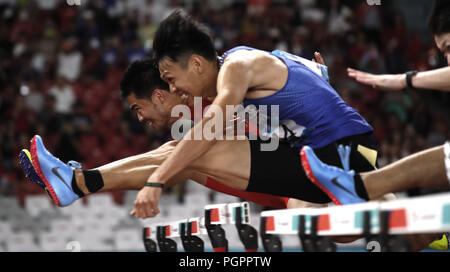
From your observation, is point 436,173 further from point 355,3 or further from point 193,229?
point 355,3

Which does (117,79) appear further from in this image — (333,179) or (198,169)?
(333,179)

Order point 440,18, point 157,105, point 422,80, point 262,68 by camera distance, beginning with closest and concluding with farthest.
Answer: point 422,80, point 440,18, point 262,68, point 157,105

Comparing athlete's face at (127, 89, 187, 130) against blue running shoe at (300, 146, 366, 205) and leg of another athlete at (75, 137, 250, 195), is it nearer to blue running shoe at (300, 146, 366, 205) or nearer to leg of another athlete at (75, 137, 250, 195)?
leg of another athlete at (75, 137, 250, 195)

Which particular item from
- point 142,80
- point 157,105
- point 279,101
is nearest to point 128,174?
point 157,105

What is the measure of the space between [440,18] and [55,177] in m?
2.28

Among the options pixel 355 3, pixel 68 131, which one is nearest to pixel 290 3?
pixel 355 3

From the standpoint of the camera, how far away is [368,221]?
1.96 meters

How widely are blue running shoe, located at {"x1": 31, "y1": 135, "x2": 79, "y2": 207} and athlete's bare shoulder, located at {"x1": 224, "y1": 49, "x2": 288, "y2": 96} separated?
46.8 inches

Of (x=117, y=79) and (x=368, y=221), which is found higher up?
(x=117, y=79)

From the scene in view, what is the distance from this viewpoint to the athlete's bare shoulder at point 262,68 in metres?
3.11

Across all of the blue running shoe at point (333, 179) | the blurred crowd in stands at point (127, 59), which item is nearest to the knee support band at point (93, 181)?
the blue running shoe at point (333, 179)

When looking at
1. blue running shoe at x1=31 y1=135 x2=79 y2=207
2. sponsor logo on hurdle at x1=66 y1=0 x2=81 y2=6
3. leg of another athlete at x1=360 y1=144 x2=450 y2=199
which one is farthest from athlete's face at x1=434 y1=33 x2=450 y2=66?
sponsor logo on hurdle at x1=66 y1=0 x2=81 y2=6
